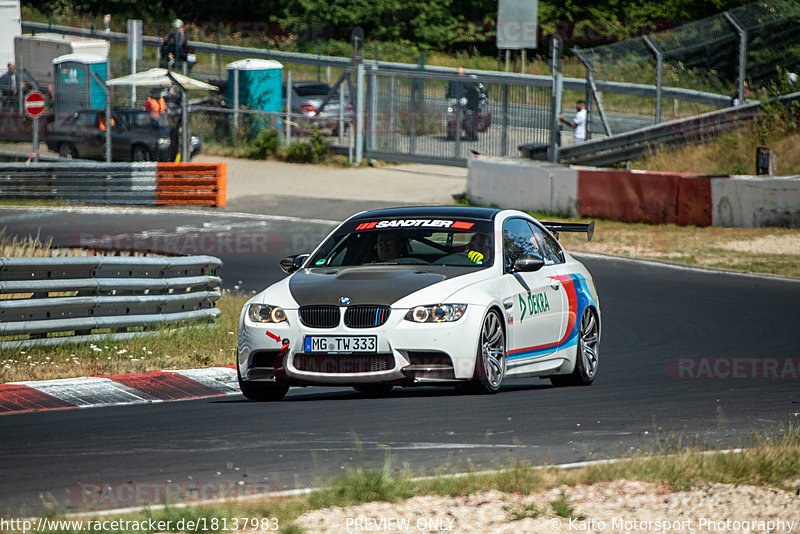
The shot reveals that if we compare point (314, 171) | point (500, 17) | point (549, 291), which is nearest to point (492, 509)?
point (549, 291)

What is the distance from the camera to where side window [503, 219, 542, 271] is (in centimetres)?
966

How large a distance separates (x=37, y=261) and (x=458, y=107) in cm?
1936

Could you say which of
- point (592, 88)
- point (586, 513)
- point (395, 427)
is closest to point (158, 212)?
point (592, 88)

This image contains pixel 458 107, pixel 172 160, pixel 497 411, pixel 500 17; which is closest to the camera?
pixel 497 411

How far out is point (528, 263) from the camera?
933 centimetres

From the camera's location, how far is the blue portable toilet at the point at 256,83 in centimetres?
3550

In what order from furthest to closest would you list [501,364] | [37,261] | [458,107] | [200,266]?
[458,107] < [200,266] < [37,261] < [501,364]

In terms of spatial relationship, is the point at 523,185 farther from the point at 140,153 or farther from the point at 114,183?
the point at 140,153

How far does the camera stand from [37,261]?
36.5ft

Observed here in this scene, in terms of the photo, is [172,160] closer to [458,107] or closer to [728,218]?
[458,107]

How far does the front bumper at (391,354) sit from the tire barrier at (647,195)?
14274mm

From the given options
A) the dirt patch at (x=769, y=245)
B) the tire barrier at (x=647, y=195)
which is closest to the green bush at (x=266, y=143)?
the tire barrier at (x=647, y=195)

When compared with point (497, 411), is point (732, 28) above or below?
above

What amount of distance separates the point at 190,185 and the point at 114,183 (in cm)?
167
